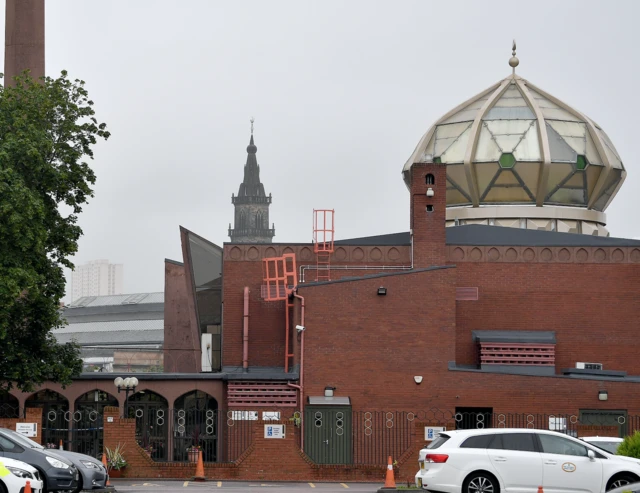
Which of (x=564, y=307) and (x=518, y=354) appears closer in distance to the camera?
(x=518, y=354)

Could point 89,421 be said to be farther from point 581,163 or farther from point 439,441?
point 581,163

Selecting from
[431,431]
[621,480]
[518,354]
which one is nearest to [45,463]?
[621,480]

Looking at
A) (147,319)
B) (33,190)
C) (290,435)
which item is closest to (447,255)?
(290,435)

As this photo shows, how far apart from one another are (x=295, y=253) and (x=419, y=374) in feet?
24.4

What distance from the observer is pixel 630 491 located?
16.7 metres

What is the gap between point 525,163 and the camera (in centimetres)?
4881

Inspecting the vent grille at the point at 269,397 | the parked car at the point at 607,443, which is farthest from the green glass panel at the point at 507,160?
the parked car at the point at 607,443

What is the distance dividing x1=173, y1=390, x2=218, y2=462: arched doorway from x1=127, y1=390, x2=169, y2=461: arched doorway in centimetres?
40

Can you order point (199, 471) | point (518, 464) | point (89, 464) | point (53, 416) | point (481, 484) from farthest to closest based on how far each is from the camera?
point (53, 416), point (199, 471), point (89, 464), point (518, 464), point (481, 484)

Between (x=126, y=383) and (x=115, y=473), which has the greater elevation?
(x=126, y=383)

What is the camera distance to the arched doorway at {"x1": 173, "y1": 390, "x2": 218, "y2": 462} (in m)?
40.2

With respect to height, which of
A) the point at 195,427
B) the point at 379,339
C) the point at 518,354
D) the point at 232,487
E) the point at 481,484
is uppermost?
the point at 379,339

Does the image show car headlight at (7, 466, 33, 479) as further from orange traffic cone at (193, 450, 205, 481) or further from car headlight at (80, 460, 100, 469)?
orange traffic cone at (193, 450, 205, 481)

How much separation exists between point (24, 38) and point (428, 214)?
65.1ft
